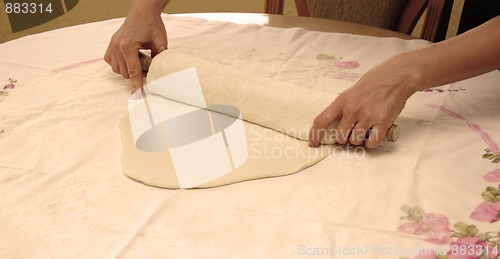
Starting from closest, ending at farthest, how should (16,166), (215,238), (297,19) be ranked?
(215,238)
(16,166)
(297,19)

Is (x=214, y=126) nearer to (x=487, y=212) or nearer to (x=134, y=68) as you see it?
(x=134, y=68)

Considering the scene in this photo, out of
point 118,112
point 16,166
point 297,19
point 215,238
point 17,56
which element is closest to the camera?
point 215,238

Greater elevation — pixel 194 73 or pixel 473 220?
pixel 194 73

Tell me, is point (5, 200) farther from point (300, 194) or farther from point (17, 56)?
point (17, 56)

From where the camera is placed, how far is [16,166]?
86 cm

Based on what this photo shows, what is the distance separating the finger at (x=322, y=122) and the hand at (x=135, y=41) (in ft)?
1.41

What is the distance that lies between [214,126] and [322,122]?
0.21 metres

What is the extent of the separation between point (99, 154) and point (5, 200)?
17 centimetres

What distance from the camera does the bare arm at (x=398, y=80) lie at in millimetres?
886

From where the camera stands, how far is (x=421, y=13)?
169 centimetres

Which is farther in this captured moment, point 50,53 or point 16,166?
point 50,53

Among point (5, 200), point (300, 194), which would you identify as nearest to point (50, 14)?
point (5, 200)

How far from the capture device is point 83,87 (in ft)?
3.68

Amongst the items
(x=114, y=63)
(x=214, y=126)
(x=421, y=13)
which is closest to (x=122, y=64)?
(x=114, y=63)
